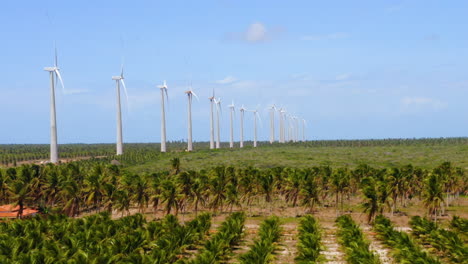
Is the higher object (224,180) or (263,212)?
(224,180)

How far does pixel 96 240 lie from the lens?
74500mm

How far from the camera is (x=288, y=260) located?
81125 mm

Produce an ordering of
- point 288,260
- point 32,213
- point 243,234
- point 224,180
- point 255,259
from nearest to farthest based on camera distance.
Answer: point 255,259 < point 288,260 < point 243,234 < point 32,213 < point 224,180

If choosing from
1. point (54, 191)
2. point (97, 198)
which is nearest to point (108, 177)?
point (97, 198)

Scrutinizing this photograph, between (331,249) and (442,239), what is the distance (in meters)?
18.5

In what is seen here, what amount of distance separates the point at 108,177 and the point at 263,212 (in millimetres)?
42509

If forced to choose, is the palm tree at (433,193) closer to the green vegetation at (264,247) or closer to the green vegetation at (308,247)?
the green vegetation at (308,247)

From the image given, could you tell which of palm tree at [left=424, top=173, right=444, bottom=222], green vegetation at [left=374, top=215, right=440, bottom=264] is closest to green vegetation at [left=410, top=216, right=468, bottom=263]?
green vegetation at [left=374, top=215, right=440, bottom=264]

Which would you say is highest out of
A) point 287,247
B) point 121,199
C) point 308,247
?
point 121,199

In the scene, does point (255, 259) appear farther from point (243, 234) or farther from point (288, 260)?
point (243, 234)

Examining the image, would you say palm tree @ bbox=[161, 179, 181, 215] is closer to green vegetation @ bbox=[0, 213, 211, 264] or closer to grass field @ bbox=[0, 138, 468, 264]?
grass field @ bbox=[0, 138, 468, 264]

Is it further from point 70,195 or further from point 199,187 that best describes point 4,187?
point 199,187

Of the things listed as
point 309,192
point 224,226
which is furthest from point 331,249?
point 309,192

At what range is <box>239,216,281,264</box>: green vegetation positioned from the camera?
6606cm
